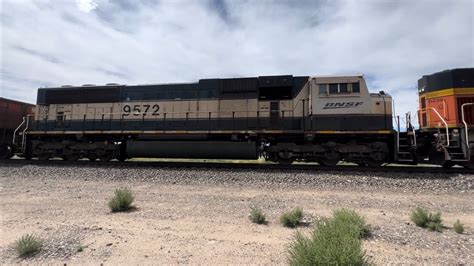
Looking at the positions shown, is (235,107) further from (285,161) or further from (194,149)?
(285,161)

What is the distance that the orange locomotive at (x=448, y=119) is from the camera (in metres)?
9.16

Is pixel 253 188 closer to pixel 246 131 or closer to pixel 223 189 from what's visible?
pixel 223 189

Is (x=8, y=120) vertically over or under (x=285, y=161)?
over

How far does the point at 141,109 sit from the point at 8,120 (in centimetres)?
773

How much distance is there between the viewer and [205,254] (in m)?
3.79

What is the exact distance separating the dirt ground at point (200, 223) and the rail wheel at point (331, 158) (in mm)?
2933

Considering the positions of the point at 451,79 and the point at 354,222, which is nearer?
the point at 354,222

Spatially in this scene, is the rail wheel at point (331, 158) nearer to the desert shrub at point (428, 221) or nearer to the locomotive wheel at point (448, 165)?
the locomotive wheel at point (448, 165)

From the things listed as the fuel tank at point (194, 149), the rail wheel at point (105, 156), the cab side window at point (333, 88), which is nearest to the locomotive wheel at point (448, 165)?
the cab side window at point (333, 88)

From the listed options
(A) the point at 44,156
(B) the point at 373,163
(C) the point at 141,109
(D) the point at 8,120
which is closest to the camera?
(B) the point at 373,163

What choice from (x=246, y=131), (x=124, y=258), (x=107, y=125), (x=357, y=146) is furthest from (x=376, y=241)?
(x=107, y=125)

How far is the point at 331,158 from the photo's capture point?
34.2 ft

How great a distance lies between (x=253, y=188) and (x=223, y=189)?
0.81 metres

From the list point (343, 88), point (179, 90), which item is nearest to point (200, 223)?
point (343, 88)
